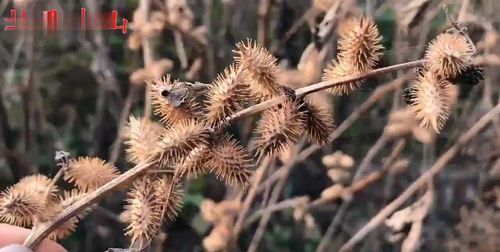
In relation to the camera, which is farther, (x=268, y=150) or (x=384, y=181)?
(x=384, y=181)

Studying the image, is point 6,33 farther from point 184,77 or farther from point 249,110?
point 249,110

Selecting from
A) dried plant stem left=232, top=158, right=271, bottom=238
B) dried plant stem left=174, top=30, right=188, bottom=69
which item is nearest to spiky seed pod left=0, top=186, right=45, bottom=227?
dried plant stem left=232, top=158, right=271, bottom=238

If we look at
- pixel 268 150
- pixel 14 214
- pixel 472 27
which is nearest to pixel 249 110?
pixel 268 150

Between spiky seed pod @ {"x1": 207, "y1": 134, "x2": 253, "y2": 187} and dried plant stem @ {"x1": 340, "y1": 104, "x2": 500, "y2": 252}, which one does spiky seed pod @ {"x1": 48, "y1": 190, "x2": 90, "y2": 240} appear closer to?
spiky seed pod @ {"x1": 207, "y1": 134, "x2": 253, "y2": 187}

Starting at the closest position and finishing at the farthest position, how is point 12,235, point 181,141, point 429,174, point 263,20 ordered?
point 181,141
point 12,235
point 429,174
point 263,20

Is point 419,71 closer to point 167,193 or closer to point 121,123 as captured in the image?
point 167,193

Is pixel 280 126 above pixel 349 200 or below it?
above

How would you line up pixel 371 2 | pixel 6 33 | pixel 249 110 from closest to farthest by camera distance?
pixel 249 110, pixel 371 2, pixel 6 33

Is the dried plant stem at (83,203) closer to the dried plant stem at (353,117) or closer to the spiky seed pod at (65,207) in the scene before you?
the spiky seed pod at (65,207)

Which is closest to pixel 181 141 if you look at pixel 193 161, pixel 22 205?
pixel 193 161
